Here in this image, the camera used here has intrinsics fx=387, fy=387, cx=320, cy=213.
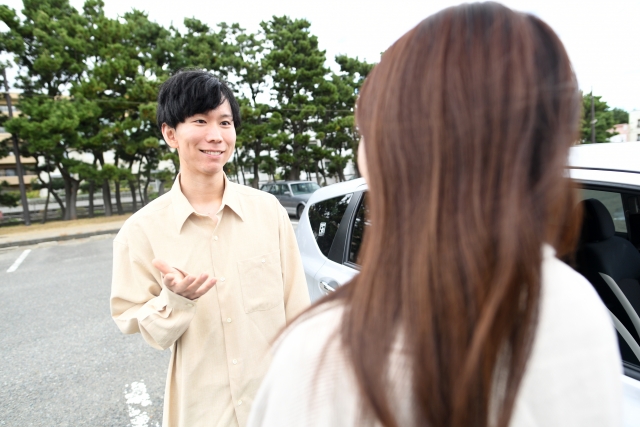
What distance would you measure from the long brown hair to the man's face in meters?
0.96

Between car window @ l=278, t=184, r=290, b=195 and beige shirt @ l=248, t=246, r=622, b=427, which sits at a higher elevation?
Answer: beige shirt @ l=248, t=246, r=622, b=427

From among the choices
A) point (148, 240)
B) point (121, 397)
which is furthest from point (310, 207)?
point (121, 397)

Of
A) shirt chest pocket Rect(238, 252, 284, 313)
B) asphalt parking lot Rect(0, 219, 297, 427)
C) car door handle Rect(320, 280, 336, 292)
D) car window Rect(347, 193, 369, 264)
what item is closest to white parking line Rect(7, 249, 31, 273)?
asphalt parking lot Rect(0, 219, 297, 427)

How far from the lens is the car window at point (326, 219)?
245 centimetres

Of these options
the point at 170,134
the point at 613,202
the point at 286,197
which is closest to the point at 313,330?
the point at 170,134

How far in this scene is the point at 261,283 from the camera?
1344 mm

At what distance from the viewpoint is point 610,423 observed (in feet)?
1.75

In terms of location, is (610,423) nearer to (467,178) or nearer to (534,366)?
(534,366)

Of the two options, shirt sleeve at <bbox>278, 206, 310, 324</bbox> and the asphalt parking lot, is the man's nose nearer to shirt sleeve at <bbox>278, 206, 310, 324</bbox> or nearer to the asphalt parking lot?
shirt sleeve at <bbox>278, 206, 310, 324</bbox>

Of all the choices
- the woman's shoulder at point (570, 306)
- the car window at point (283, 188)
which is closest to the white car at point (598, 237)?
the woman's shoulder at point (570, 306)

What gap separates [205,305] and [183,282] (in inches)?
10.1

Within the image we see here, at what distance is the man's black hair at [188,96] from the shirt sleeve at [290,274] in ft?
1.61

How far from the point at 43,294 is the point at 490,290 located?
6.35m

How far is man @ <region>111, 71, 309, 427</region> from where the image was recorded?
1.21m
